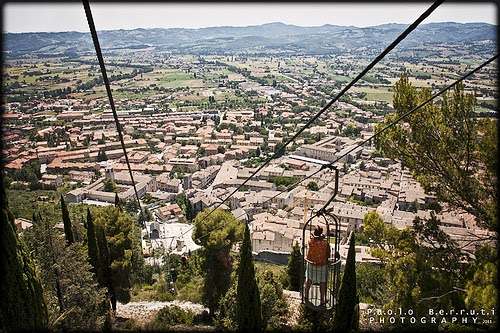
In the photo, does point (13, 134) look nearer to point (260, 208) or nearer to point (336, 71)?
point (260, 208)

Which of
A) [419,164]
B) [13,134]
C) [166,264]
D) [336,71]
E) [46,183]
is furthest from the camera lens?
[336,71]

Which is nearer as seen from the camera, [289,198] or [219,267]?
[219,267]

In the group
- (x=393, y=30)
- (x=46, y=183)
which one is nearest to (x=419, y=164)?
(x=46, y=183)

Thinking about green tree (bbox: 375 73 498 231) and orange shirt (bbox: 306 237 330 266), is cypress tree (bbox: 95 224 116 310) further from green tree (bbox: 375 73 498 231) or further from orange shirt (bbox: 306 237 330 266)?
orange shirt (bbox: 306 237 330 266)

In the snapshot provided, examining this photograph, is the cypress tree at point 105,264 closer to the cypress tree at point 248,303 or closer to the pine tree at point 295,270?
the cypress tree at point 248,303

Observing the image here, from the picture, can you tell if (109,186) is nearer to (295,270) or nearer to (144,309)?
(144,309)

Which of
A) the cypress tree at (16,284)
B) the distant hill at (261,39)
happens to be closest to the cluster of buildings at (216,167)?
the cypress tree at (16,284)

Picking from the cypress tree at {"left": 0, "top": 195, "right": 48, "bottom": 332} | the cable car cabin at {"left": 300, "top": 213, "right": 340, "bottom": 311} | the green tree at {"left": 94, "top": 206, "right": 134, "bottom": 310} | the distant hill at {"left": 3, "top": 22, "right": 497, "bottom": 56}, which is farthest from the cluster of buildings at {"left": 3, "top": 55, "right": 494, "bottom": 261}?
the distant hill at {"left": 3, "top": 22, "right": 497, "bottom": 56}
